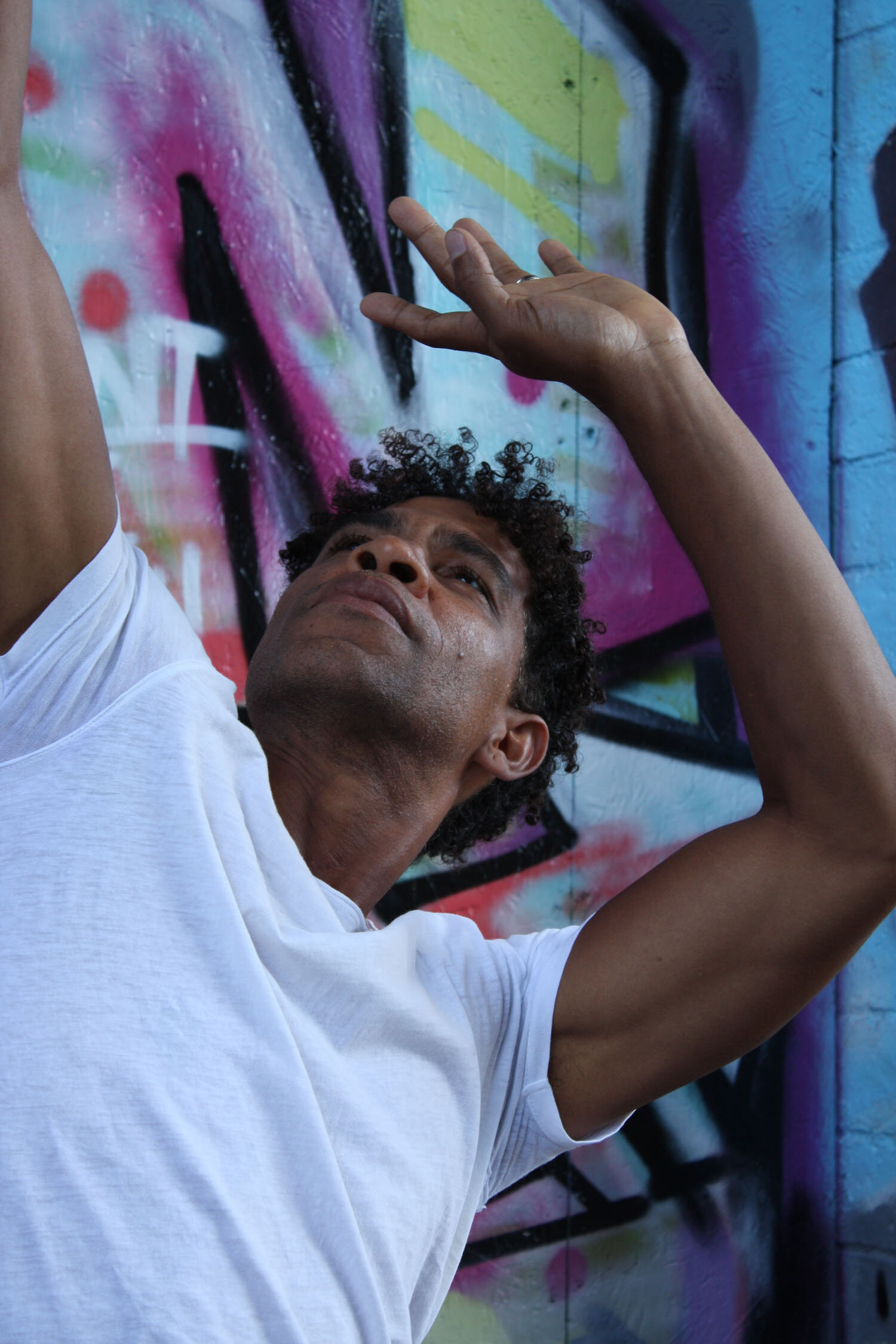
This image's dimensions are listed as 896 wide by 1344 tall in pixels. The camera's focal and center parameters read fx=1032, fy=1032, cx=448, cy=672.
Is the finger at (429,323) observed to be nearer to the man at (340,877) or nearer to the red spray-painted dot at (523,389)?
the man at (340,877)

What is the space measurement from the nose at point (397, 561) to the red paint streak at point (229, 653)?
54 cm

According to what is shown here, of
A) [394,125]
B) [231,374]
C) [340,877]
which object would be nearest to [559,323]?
[340,877]

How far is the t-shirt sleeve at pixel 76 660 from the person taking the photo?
1105mm

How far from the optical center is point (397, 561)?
5.04 feet

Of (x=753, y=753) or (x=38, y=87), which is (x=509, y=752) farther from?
(x=38, y=87)

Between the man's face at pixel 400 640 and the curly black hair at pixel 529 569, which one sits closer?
the man's face at pixel 400 640

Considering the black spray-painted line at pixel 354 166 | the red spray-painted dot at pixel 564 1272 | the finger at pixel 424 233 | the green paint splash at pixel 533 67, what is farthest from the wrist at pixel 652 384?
the red spray-painted dot at pixel 564 1272

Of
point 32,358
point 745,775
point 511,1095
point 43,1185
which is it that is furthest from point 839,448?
point 43,1185

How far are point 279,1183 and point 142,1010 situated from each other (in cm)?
23

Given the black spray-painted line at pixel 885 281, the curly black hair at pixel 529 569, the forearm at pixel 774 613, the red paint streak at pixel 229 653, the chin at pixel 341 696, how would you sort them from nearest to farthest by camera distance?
the forearm at pixel 774 613 < the chin at pixel 341 696 < the curly black hair at pixel 529 569 < the red paint streak at pixel 229 653 < the black spray-painted line at pixel 885 281

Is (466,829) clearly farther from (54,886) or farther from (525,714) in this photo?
(54,886)

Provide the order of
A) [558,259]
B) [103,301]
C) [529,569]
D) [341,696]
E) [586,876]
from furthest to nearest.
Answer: [586,876] < [103,301] < [529,569] < [558,259] < [341,696]

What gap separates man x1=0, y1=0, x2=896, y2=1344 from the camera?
3.14ft

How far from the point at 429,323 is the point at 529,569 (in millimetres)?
478
